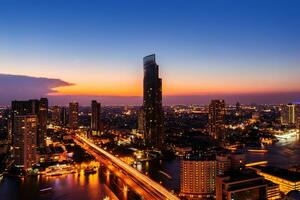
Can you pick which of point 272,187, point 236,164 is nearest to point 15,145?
point 236,164

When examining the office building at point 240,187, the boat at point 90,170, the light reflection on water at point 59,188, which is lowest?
the light reflection on water at point 59,188

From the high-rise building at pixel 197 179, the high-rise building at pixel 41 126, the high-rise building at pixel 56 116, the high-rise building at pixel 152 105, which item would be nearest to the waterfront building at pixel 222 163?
the high-rise building at pixel 197 179

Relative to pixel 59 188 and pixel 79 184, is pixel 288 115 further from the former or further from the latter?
pixel 59 188

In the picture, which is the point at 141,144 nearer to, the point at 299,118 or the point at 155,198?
the point at 155,198

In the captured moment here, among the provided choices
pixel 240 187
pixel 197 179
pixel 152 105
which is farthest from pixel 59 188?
pixel 152 105

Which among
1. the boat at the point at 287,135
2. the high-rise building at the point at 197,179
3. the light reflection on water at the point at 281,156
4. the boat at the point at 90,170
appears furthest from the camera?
the boat at the point at 287,135

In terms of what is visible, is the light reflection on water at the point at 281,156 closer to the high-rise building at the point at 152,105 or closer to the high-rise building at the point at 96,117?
Answer: the high-rise building at the point at 152,105
